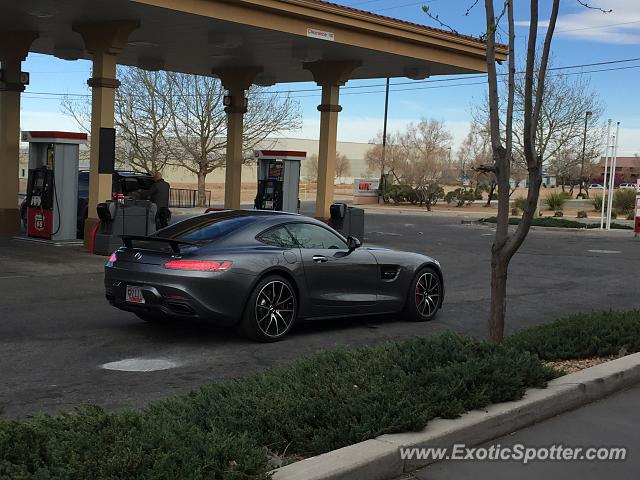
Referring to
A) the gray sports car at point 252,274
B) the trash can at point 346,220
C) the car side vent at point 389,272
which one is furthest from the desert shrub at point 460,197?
the gray sports car at point 252,274

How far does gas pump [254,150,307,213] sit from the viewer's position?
866 inches

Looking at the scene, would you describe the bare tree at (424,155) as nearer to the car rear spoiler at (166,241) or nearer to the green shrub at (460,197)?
the green shrub at (460,197)

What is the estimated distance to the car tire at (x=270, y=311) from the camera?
817cm

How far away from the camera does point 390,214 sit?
4231 cm

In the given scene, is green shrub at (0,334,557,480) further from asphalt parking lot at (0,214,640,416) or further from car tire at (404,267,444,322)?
car tire at (404,267,444,322)

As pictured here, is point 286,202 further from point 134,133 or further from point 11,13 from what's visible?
point 134,133

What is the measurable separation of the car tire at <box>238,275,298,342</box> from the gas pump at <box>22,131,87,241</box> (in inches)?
395

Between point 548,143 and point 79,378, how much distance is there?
39610 millimetres

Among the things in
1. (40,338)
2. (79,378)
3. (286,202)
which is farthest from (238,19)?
(79,378)

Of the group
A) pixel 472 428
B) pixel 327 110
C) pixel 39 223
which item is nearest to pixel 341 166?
pixel 327 110

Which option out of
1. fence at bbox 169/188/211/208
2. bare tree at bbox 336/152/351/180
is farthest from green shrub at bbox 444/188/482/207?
bare tree at bbox 336/152/351/180

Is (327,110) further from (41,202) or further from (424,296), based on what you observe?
(424,296)

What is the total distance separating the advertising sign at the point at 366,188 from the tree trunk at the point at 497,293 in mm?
47615

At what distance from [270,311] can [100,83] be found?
9.81m
